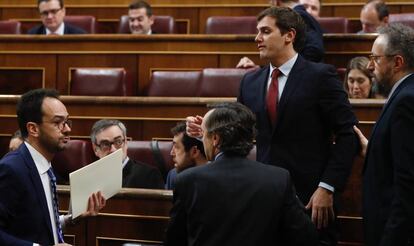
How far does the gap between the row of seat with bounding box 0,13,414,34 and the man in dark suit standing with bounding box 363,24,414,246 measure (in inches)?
53.5

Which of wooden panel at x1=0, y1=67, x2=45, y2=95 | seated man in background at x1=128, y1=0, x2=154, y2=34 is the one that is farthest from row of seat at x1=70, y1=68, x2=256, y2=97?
seated man in background at x1=128, y1=0, x2=154, y2=34

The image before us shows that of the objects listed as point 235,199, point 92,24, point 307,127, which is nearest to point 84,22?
point 92,24

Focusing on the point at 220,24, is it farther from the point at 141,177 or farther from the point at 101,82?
the point at 141,177

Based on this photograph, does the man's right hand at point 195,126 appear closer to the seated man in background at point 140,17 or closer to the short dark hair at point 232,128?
the short dark hair at point 232,128

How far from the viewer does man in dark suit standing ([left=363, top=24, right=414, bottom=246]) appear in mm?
1304

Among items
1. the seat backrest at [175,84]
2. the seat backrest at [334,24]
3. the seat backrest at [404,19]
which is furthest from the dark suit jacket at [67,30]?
the seat backrest at [404,19]

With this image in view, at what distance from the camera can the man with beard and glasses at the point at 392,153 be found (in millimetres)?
1304

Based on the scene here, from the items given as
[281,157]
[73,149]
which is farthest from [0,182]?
[73,149]

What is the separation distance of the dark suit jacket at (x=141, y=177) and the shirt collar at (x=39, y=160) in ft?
1.96

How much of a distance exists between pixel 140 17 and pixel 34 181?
1817 mm

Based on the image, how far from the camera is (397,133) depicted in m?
1.34

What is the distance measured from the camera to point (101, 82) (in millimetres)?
2711

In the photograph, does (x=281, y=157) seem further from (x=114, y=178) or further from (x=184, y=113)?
(x=184, y=113)

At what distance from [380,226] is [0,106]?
1.51m
